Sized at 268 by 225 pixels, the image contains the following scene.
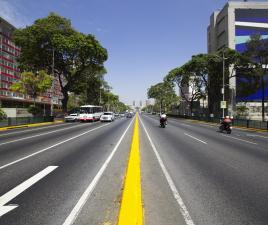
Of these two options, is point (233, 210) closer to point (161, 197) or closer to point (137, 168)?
point (161, 197)

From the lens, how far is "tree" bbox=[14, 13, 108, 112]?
160 feet

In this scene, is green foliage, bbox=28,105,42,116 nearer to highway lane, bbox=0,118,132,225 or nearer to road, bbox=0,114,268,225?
highway lane, bbox=0,118,132,225

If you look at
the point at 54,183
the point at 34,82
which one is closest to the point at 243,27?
the point at 34,82

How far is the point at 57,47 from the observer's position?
4859 cm

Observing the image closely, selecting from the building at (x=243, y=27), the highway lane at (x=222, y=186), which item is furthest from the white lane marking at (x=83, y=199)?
the building at (x=243, y=27)

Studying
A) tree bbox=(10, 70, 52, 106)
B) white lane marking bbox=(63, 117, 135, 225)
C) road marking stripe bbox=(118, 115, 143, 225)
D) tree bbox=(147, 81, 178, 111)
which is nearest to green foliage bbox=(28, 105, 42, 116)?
tree bbox=(10, 70, 52, 106)

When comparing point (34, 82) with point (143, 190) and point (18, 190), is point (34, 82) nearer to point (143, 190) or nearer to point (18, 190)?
point (18, 190)

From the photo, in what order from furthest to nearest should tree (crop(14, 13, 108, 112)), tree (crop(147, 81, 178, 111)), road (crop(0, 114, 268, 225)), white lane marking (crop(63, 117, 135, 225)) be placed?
tree (crop(147, 81, 178, 111)), tree (crop(14, 13, 108, 112)), road (crop(0, 114, 268, 225)), white lane marking (crop(63, 117, 135, 225))

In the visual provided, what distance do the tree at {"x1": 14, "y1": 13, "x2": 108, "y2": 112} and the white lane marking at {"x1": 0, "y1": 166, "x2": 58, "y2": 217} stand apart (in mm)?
41424

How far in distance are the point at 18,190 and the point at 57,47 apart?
45538 millimetres

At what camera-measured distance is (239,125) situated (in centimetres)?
3797

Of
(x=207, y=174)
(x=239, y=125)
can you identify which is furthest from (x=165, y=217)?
(x=239, y=125)

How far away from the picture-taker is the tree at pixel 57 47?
48.8 meters

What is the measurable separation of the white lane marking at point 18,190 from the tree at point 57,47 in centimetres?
4142
